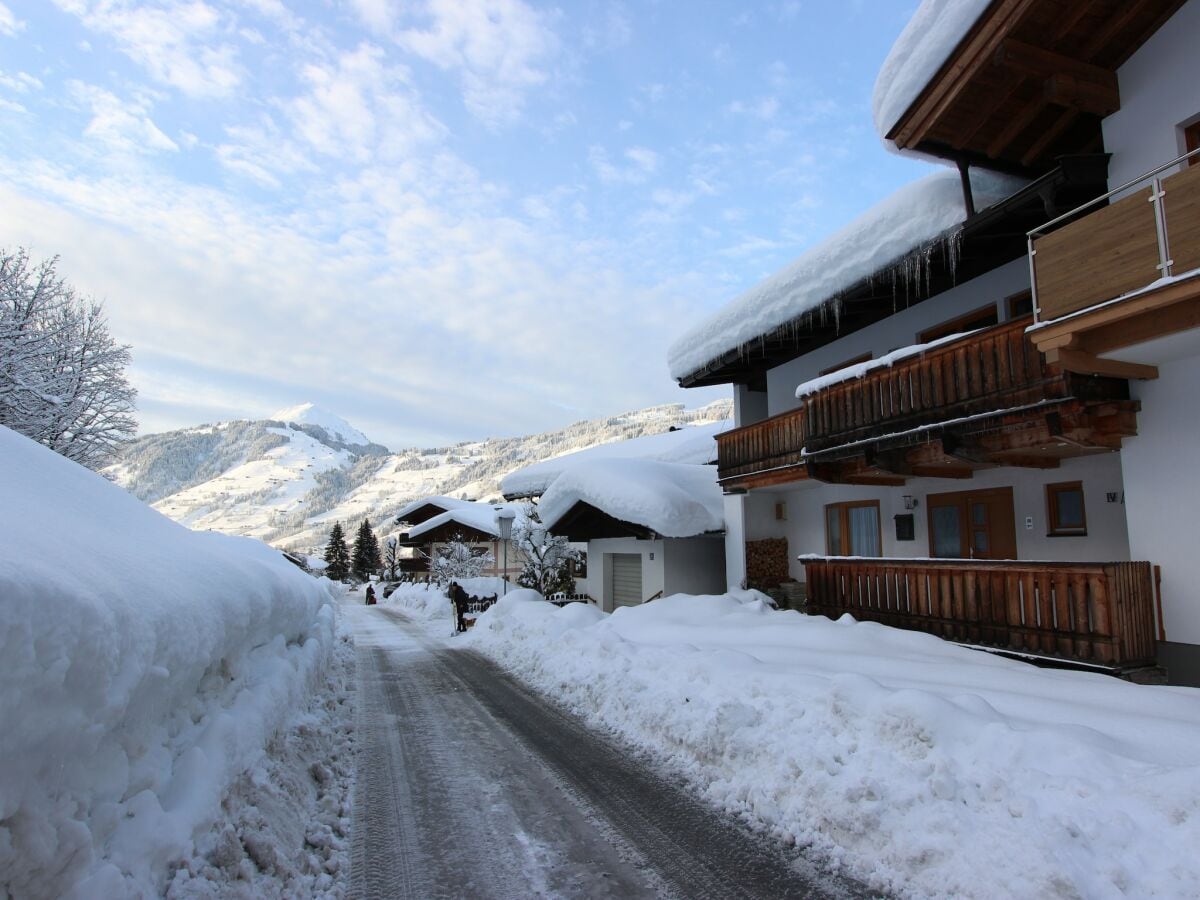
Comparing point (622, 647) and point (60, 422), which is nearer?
point (622, 647)

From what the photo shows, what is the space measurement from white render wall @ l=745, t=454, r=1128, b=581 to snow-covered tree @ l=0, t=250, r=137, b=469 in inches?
711

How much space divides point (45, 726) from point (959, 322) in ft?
45.4

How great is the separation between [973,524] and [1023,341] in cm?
473

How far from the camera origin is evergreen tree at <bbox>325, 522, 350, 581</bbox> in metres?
72.4

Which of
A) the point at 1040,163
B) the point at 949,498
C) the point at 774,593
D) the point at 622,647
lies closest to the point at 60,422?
the point at 622,647

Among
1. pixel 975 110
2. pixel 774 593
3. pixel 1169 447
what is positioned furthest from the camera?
pixel 774 593

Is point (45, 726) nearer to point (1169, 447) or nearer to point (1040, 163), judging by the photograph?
point (1169, 447)

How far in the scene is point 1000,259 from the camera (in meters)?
11.6

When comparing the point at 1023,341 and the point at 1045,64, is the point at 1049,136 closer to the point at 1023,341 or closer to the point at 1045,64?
the point at 1045,64

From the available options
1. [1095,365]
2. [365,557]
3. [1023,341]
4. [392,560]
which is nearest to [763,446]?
[1023,341]

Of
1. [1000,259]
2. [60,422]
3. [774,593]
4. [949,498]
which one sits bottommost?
[774,593]

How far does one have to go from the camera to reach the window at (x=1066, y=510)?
34.9 feet

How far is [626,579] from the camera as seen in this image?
22.5 m

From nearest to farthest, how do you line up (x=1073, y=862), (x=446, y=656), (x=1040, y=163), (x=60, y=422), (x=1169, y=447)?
1. (x=1073, y=862)
2. (x=1169, y=447)
3. (x=1040, y=163)
4. (x=446, y=656)
5. (x=60, y=422)
